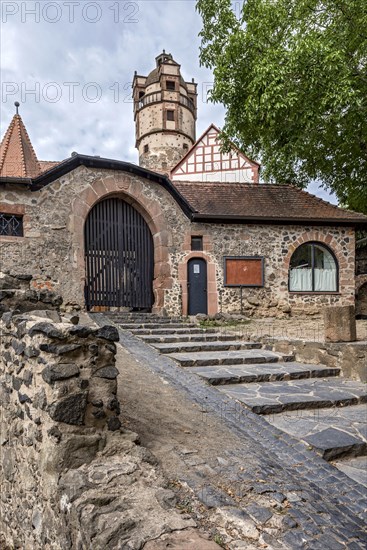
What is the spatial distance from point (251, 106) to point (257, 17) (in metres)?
2.26

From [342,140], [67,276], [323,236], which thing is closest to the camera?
[67,276]

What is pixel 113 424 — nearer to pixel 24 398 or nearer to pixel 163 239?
pixel 24 398

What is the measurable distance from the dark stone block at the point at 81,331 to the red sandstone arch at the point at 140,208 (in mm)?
8444

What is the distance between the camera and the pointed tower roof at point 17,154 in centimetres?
1140

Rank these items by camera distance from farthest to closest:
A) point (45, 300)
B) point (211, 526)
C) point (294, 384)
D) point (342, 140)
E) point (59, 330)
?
point (342, 140) < point (294, 384) < point (45, 300) < point (59, 330) < point (211, 526)

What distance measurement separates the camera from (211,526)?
2.14 metres

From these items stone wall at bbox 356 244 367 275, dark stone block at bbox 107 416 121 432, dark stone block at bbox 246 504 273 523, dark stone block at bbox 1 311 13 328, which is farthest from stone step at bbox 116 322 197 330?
stone wall at bbox 356 244 367 275

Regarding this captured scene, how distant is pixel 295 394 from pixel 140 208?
8402 mm

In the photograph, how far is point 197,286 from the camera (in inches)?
477

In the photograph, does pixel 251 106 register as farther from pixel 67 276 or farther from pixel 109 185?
pixel 67 276

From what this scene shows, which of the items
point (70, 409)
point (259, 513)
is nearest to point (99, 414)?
point (70, 409)

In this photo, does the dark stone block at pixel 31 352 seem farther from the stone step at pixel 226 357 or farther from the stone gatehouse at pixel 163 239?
the stone gatehouse at pixel 163 239

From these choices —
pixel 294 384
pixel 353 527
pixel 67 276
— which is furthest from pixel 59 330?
pixel 67 276

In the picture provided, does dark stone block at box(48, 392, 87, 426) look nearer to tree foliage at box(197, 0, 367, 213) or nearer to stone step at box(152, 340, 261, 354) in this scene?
stone step at box(152, 340, 261, 354)
